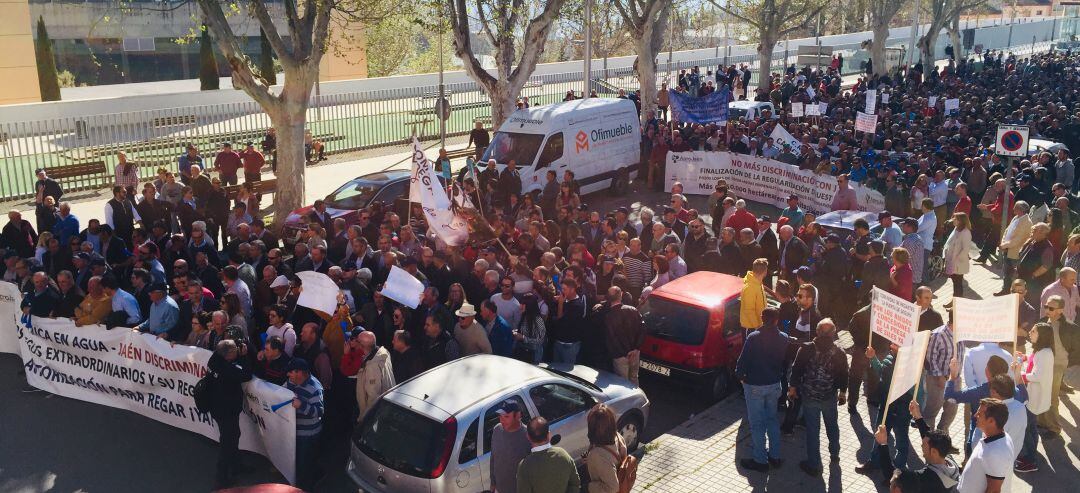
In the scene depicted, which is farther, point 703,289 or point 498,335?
point 703,289

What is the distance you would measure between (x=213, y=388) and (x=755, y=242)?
301 inches

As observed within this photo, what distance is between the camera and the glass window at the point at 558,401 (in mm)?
8023

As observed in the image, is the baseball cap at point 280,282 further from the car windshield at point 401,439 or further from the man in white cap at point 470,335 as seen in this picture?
the car windshield at point 401,439

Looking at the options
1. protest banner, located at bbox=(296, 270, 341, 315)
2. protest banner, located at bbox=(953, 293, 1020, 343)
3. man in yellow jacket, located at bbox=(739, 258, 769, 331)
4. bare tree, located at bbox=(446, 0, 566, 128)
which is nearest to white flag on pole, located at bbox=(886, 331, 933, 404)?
protest banner, located at bbox=(953, 293, 1020, 343)

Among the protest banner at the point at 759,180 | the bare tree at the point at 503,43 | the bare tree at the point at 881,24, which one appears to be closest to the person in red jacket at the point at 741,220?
the protest banner at the point at 759,180

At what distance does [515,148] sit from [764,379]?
454 inches

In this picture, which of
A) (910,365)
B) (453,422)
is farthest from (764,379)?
(453,422)

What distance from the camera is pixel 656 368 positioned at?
410 inches

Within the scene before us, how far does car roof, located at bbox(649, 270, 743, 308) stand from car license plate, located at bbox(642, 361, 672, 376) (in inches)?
29.7

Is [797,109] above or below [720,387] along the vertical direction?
above

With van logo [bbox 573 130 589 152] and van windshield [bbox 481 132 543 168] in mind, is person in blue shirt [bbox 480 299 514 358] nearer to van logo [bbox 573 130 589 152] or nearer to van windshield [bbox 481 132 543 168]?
van windshield [bbox 481 132 543 168]

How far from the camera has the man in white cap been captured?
30.7ft

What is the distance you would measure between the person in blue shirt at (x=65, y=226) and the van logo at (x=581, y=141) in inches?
376

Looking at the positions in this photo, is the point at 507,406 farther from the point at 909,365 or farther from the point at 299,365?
the point at 909,365
